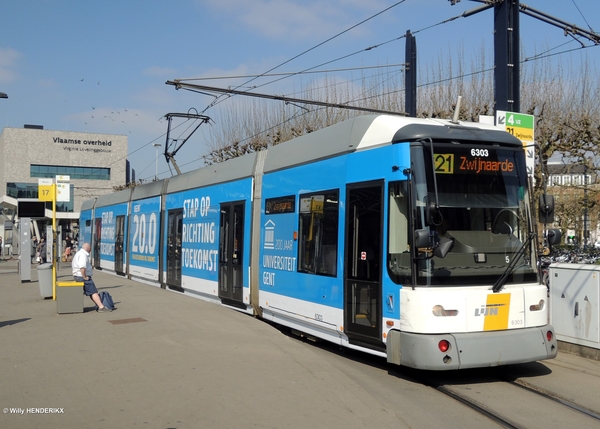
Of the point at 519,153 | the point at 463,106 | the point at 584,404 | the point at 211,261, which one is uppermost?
the point at 463,106

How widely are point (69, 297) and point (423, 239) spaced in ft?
26.8

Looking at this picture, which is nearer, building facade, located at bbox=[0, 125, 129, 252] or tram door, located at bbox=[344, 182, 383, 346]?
tram door, located at bbox=[344, 182, 383, 346]

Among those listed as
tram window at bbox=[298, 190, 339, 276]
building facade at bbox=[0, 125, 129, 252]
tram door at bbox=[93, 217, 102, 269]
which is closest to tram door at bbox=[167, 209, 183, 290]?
tram window at bbox=[298, 190, 339, 276]

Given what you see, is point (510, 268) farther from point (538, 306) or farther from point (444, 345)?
point (444, 345)

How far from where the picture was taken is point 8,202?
38.3 meters

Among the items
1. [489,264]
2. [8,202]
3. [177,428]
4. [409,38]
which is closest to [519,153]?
[489,264]

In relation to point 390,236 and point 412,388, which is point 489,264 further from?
point 412,388

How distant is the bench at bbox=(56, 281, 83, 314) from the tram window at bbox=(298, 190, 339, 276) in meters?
4.96

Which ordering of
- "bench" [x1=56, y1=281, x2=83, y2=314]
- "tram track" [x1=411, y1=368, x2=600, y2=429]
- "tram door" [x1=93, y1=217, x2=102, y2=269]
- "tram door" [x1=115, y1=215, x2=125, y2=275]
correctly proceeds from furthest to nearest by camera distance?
"tram door" [x1=93, y1=217, x2=102, y2=269]
"tram door" [x1=115, y1=215, x2=125, y2=275]
"bench" [x1=56, y1=281, x2=83, y2=314]
"tram track" [x1=411, y1=368, x2=600, y2=429]

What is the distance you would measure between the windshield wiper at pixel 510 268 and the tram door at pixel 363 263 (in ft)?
4.72

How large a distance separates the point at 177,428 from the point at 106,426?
2.02ft

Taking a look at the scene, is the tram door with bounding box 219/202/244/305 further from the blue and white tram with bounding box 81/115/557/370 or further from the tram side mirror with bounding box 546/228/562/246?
the tram side mirror with bounding box 546/228/562/246

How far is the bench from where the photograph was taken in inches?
510

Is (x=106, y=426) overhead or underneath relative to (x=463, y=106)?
underneath
